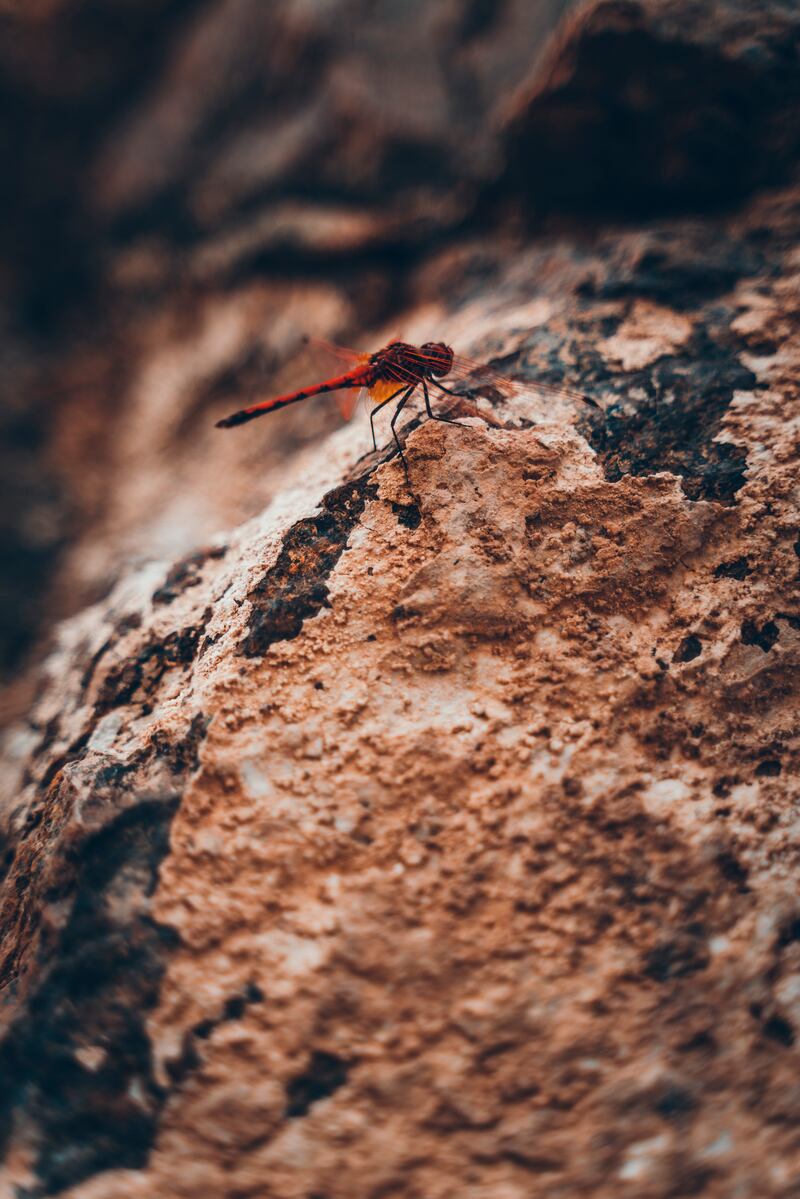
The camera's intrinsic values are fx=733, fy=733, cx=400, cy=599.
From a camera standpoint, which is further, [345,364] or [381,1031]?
[345,364]

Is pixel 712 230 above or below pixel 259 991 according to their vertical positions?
above

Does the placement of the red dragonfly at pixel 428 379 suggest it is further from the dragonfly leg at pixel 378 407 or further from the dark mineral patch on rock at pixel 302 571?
the dark mineral patch on rock at pixel 302 571

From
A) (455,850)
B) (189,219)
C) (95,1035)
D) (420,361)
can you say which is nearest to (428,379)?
(420,361)

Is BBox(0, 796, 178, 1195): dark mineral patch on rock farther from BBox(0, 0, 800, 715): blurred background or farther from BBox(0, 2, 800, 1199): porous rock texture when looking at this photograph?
BBox(0, 0, 800, 715): blurred background

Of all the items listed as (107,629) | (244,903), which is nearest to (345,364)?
(107,629)

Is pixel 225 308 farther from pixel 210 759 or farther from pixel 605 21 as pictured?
pixel 210 759
